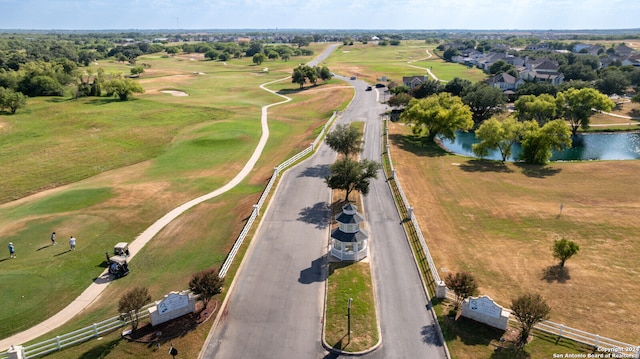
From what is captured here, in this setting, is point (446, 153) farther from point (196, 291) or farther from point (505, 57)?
point (505, 57)

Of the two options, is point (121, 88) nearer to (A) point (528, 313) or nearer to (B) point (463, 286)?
(B) point (463, 286)

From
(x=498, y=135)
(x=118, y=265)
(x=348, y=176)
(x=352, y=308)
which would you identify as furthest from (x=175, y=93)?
(x=352, y=308)

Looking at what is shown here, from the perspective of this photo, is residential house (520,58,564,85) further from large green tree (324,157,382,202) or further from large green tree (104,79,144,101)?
large green tree (104,79,144,101)

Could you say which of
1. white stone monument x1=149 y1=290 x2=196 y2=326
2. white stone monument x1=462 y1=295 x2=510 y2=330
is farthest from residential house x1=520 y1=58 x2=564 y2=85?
white stone monument x1=149 y1=290 x2=196 y2=326

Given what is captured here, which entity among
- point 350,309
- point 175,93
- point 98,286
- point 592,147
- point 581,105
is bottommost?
point 98,286

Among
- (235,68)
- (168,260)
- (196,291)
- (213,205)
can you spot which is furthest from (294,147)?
(235,68)

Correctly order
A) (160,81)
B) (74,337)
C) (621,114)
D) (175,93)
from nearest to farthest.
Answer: (74,337), (621,114), (175,93), (160,81)
